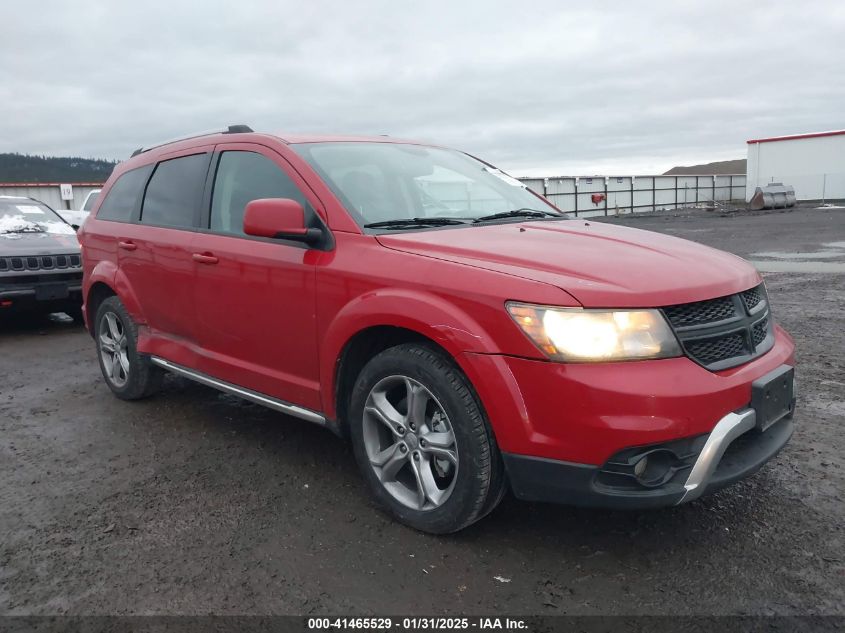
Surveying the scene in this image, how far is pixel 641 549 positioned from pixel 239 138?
3004 mm

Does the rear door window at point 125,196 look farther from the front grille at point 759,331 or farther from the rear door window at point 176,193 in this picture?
the front grille at point 759,331

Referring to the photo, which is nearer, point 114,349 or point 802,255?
point 114,349

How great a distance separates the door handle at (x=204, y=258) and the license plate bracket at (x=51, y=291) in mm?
4633

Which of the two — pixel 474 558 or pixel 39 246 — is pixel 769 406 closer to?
pixel 474 558

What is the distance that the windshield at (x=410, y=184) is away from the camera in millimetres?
3527

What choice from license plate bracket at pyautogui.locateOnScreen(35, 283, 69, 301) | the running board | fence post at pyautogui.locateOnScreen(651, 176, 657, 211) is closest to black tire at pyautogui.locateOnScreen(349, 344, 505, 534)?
the running board

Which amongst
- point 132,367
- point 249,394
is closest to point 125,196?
point 132,367

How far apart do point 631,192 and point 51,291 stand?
36005 millimetres

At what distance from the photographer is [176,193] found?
4.46 meters

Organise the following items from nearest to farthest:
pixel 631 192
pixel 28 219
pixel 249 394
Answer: pixel 249 394
pixel 28 219
pixel 631 192

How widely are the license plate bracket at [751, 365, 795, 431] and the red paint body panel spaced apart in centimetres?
4

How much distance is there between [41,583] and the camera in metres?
2.73

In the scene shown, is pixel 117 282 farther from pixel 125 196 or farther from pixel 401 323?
pixel 401 323

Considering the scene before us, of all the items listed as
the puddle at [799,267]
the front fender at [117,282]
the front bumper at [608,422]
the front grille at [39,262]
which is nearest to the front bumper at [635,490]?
the front bumper at [608,422]
